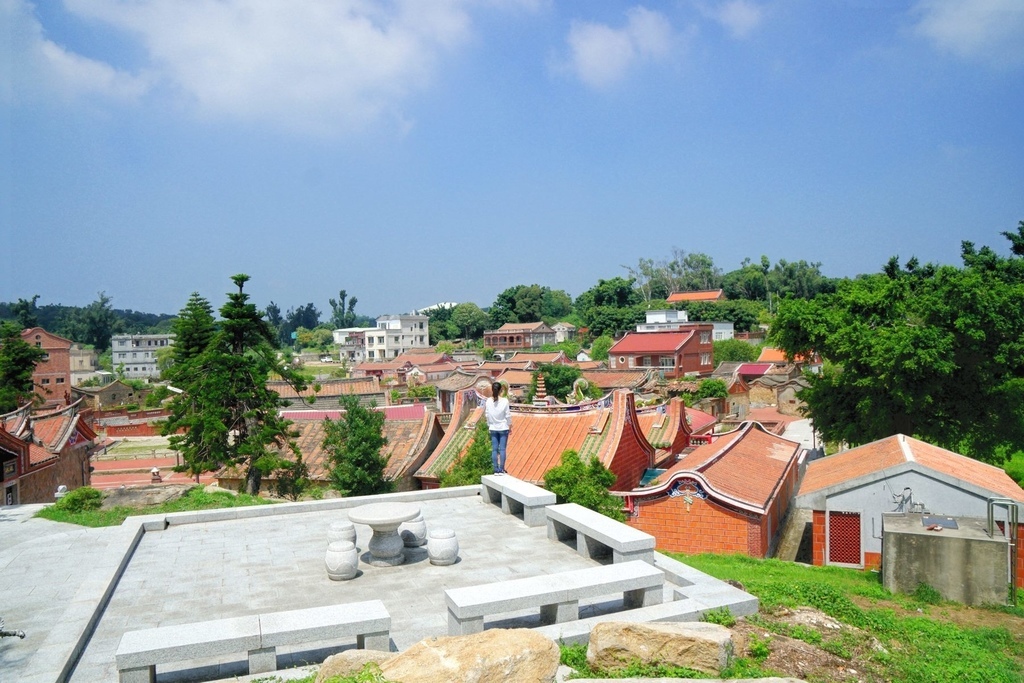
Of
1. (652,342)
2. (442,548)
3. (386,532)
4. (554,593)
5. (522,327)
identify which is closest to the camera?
(554,593)

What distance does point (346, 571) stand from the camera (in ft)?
24.8

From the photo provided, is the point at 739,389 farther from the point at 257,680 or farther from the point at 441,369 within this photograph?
the point at 257,680

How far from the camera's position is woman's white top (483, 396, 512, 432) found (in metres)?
10.8

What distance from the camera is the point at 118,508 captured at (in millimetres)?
13023

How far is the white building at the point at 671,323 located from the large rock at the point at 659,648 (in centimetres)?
6289

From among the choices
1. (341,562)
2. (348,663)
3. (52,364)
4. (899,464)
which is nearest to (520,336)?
(52,364)

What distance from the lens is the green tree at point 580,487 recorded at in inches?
555

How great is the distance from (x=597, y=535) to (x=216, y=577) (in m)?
3.98

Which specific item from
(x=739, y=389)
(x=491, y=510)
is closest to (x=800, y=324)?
(x=491, y=510)

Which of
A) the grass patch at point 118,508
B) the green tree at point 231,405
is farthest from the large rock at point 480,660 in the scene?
the green tree at point 231,405

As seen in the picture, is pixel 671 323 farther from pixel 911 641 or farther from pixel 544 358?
pixel 911 641

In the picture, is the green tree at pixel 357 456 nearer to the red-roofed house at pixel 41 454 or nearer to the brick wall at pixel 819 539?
the red-roofed house at pixel 41 454

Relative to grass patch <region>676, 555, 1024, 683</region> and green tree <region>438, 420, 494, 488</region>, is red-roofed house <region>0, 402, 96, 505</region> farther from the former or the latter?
grass patch <region>676, 555, 1024, 683</region>

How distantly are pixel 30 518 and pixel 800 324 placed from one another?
1977 cm
